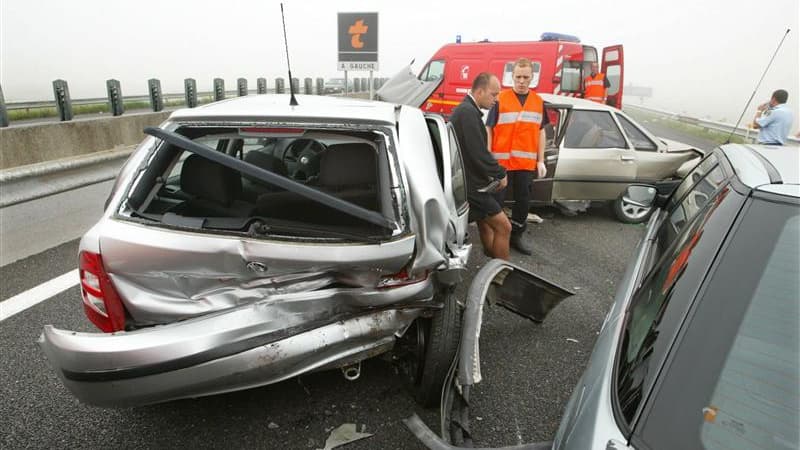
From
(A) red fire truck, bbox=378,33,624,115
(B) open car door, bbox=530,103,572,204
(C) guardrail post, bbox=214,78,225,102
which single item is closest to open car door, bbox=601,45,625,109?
(A) red fire truck, bbox=378,33,624,115

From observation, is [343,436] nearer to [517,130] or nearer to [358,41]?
[517,130]

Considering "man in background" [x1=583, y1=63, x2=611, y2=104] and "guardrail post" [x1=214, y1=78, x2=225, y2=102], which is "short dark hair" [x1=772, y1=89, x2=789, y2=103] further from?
"guardrail post" [x1=214, y1=78, x2=225, y2=102]

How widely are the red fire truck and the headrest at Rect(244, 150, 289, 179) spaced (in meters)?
7.24

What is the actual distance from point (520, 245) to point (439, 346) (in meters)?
2.82

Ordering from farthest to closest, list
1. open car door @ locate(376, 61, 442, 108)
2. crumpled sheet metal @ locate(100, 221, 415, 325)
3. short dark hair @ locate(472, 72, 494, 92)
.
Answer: open car door @ locate(376, 61, 442, 108) → short dark hair @ locate(472, 72, 494, 92) → crumpled sheet metal @ locate(100, 221, 415, 325)

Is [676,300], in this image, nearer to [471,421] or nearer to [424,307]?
[424,307]

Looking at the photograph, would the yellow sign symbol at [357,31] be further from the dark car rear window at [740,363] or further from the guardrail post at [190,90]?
the dark car rear window at [740,363]

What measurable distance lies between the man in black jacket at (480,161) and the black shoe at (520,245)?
24.9 inches

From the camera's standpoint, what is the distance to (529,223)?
19.1 feet

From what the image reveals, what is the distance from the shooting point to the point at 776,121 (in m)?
6.98

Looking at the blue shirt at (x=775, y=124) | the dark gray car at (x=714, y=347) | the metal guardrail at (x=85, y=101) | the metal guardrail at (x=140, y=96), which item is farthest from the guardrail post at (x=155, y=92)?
the blue shirt at (x=775, y=124)

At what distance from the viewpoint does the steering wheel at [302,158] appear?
3527mm

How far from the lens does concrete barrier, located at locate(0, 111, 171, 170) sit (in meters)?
4.74

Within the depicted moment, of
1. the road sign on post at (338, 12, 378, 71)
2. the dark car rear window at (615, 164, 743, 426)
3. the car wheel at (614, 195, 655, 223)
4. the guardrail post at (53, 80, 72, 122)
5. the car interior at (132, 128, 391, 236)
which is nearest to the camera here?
the dark car rear window at (615, 164, 743, 426)
